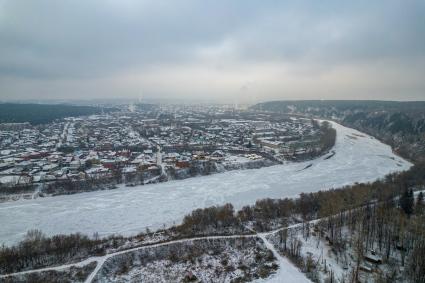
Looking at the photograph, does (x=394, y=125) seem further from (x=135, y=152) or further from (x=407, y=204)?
(x=135, y=152)

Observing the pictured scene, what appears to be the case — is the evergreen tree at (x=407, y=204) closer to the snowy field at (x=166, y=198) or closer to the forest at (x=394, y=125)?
the snowy field at (x=166, y=198)

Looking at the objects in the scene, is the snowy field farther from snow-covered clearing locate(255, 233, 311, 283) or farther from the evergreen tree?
snow-covered clearing locate(255, 233, 311, 283)

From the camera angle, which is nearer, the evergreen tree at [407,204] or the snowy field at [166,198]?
the evergreen tree at [407,204]

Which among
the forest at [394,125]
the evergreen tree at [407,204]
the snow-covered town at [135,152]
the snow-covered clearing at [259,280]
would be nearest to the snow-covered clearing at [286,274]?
the snow-covered clearing at [259,280]

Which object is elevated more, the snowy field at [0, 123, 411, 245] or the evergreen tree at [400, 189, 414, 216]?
the evergreen tree at [400, 189, 414, 216]

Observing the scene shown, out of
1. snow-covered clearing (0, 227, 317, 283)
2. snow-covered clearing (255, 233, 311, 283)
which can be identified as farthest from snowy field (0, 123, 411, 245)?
snow-covered clearing (255, 233, 311, 283)
